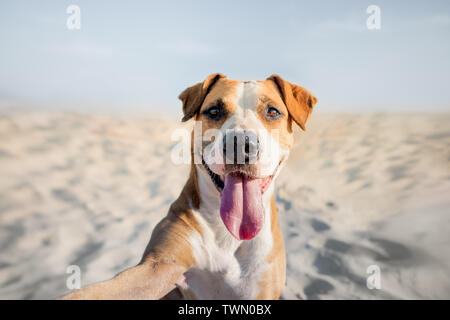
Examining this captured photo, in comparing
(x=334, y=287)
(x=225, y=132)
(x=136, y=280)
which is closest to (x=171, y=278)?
(x=136, y=280)

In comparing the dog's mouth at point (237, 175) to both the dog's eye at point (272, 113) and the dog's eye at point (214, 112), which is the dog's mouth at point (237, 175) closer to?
the dog's eye at point (214, 112)

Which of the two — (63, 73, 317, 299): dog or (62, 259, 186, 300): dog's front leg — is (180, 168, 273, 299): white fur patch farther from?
(62, 259, 186, 300): dog's front leg

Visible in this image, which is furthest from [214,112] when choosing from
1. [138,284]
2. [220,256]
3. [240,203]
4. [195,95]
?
[138,284]

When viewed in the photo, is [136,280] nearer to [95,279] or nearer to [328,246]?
Result: [95,279]

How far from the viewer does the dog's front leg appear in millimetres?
2305

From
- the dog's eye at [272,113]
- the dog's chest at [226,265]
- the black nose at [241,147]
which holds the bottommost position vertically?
the dog's chest at [226,265]

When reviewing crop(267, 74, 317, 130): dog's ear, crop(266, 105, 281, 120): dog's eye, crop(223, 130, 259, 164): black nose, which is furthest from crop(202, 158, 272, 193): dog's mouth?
crop(267, 74, 317, 130): dog's ear

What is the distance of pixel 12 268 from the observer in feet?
15.5

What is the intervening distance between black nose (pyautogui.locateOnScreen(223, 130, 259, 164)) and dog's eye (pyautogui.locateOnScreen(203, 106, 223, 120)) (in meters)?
0.43

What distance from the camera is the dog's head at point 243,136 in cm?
266

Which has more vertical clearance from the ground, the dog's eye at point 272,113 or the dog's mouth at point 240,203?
the dog's eye at point 272,113

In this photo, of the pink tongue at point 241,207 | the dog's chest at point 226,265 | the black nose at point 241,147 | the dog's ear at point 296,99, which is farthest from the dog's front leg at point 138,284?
the dog's ear at point 296,99

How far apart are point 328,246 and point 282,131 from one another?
10.0 feet

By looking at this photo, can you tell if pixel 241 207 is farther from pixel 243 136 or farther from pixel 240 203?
pixel 243 136
